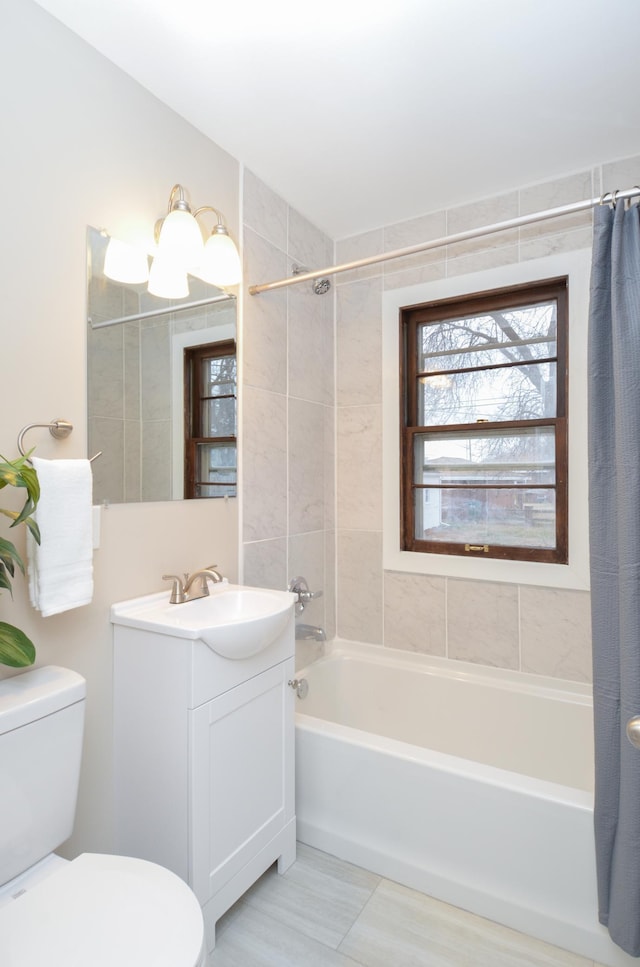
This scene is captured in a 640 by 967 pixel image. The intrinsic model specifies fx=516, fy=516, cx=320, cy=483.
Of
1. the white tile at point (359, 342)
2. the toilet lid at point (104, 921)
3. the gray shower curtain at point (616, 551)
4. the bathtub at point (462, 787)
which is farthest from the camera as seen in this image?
the white tile at point (359, 342)

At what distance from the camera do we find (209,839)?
1.40 metres

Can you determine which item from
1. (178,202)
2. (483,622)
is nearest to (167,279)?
(178,202)

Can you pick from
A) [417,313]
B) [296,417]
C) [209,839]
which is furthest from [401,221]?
[209,839]

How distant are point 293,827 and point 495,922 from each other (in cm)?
66

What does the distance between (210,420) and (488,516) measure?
1.32m

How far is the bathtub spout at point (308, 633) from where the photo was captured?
2.34m

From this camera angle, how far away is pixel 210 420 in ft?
6.16

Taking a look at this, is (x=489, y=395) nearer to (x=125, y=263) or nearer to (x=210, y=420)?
(x=210, y=420)

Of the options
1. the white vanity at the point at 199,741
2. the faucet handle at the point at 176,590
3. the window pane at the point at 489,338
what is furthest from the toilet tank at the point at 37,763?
the window pane at the point at 489,338

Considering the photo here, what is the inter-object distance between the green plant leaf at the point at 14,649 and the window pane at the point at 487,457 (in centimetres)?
186

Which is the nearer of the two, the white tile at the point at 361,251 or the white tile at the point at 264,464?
the white tile at the point at 264,464

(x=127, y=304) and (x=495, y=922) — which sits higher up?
(x=127, y=304)

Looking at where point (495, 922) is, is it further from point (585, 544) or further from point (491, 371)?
point (491, 371)

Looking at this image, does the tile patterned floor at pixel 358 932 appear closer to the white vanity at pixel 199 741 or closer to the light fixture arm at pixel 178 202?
the white vanity at pixel 199 741
